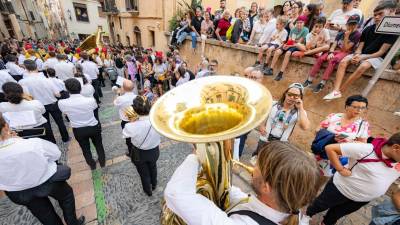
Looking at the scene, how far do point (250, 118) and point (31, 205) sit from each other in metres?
2.53

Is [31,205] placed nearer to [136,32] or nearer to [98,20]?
[136,32]

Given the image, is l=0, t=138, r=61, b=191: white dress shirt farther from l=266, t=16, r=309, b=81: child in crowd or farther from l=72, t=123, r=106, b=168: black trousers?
l=266, t=16, r=309, b=81: child in crowd

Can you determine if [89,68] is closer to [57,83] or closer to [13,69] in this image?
[13,69]

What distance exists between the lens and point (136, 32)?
1616 cm

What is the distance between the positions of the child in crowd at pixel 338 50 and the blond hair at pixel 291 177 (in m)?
3.62

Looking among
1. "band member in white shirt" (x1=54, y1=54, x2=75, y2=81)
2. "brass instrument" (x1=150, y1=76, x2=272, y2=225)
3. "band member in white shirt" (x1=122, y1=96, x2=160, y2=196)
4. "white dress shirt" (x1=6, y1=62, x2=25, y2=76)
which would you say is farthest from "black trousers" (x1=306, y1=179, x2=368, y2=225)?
"white dress shirt" (x1=6, y1=62, x2=25, y2=76)

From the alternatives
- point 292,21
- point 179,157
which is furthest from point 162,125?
point 292,21

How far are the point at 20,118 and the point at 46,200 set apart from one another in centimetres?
159

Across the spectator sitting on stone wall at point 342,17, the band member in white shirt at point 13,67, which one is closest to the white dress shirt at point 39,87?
the band member in white shirt at point 13,67

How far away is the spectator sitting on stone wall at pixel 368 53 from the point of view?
3.01 m

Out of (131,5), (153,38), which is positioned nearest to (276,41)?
(153,38)

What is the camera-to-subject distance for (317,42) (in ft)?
13.2

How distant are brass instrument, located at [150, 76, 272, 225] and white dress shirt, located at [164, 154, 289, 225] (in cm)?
22

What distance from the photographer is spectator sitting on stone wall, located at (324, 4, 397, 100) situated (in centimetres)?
301
